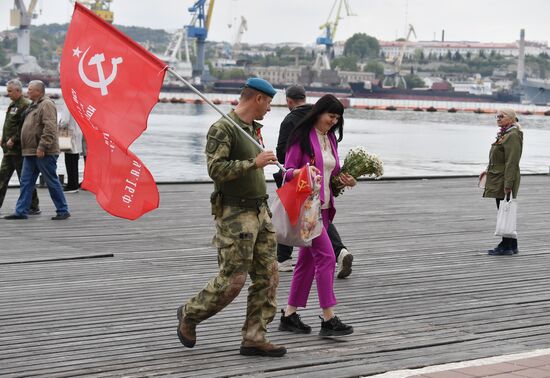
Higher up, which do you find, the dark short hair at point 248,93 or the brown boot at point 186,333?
the dark short hair at point 248,93

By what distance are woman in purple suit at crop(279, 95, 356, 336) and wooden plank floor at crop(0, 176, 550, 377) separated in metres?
0.15

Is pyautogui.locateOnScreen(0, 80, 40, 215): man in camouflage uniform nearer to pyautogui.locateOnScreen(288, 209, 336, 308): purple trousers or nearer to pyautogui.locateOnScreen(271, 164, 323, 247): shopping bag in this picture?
pyautogui.locateOnScreen(288, 209, 336, 308): purple trousers

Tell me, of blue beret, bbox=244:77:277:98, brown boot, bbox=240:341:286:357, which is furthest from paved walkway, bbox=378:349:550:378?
blue beret, bbox=244:77:277:98

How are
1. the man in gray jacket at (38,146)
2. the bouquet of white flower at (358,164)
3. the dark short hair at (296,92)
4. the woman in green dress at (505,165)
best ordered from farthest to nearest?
1. the man in gray jacket at (38,146)
2. the woman in green dress at (505,165)
3. the dark short hair at (296,92)
4. the bouquet of white flower at (358,164)

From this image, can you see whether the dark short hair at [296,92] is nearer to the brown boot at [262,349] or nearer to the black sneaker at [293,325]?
the black sneaker at [293,325]

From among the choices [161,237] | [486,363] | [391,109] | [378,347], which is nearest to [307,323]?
[378,347]

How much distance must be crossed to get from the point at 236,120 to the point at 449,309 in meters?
2.47

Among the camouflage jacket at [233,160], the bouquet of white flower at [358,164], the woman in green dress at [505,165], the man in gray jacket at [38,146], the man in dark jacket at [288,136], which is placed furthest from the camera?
the man in gray jacket at [38,146]

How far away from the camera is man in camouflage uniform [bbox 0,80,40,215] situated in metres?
13.2

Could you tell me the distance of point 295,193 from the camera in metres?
6.91

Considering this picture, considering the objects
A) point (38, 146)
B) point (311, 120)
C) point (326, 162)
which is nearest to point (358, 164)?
point (326, 162)

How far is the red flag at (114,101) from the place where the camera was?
6773 mm

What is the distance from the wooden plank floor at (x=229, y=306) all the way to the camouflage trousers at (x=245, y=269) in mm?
245

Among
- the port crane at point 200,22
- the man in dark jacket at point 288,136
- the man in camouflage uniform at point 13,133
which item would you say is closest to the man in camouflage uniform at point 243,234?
the man in dark jacket at point 288,136
